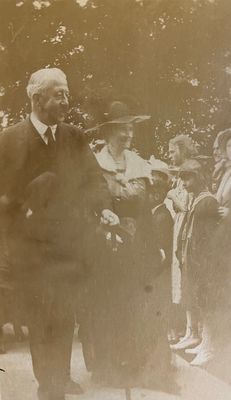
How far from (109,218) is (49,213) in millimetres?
499

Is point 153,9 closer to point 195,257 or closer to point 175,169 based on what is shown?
point 175,169

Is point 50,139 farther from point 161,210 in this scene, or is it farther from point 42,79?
point 161,210

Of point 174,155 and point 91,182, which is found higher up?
point 174,155

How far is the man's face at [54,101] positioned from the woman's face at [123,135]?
45 centimetres

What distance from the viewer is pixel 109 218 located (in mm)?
4676

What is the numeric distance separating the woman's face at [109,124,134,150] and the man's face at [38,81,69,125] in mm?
447

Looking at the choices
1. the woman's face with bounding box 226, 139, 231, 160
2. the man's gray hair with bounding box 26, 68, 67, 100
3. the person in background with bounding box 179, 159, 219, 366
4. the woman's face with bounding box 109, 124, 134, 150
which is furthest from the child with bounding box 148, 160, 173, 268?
the man's gray hair with bounding box 26, 68, 67, 100

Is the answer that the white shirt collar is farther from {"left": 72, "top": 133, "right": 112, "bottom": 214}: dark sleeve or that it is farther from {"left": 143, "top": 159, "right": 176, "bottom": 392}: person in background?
{"left": 143, "top": 159, "right": 176, "bottom": 392}: person in background

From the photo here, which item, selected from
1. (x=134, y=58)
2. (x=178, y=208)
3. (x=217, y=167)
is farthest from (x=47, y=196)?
(x=217, y=167)

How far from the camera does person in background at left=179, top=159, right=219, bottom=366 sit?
4789mm

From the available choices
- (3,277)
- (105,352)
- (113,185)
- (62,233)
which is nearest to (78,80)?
(113,185)

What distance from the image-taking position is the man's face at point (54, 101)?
181 inches

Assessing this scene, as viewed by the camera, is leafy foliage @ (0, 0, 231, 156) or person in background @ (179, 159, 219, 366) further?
person in background @ (179, 159, 219, 366)

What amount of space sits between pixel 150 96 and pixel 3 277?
1.91 meters
